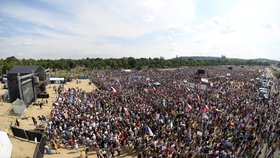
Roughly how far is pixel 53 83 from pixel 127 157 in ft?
149

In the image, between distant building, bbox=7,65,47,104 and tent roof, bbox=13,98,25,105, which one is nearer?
tent roof, bbox=13,98,25,105

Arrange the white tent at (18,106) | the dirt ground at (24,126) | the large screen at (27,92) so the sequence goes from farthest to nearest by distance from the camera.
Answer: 1. the large screen at (27,92)
2. the white tent at (18,106)
3. the dirt ground at (24,126)

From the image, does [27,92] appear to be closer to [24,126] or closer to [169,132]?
[24,126]

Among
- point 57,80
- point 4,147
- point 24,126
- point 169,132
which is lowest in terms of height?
point 24,126

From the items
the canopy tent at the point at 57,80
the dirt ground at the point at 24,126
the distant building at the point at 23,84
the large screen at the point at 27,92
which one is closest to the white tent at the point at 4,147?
the dirt ground at the point at 24,126

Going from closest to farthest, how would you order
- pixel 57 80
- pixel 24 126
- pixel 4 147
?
1. pixel 4 147
2. pixel 24 126
3. pixel 57 80

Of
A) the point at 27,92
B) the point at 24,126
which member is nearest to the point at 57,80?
the point at 27,92

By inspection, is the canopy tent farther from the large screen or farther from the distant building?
the large screen

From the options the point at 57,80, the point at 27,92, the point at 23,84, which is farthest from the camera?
the point at 57,80

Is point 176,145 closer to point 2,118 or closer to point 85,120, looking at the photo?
point 85,120

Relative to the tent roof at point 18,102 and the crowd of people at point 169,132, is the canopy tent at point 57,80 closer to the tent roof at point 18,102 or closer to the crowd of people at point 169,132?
the tent roof at point 18,102

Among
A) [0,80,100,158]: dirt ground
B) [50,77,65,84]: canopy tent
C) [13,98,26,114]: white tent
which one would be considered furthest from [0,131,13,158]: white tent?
[50,77,65,84]: canopy tent

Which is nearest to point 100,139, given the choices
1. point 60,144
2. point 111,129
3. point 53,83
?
point 111,129

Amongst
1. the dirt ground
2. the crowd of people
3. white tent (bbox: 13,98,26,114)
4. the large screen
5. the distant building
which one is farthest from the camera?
the large screen
